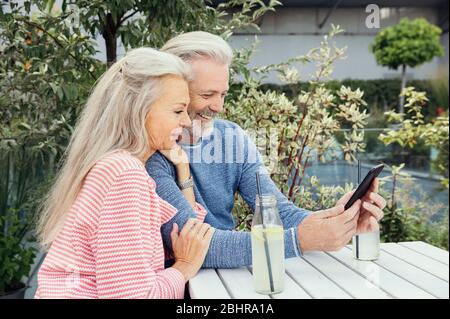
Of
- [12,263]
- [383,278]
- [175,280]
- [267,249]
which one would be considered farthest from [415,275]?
[12,263]

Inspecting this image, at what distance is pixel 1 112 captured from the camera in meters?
1.68

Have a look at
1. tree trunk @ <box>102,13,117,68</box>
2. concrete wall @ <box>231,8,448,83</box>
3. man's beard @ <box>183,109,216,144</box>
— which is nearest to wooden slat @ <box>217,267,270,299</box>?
man's beard @ <box>183,109,216,144</box>

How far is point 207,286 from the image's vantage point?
2.88 feet

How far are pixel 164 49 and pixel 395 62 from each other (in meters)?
6.22

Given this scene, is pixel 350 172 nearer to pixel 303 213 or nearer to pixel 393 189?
pixel 393 189

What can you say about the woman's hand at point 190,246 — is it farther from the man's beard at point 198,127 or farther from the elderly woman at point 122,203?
the man's beard at point 198,127

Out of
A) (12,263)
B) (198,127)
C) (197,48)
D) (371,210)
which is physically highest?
(197,48)

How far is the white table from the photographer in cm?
84

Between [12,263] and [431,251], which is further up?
[431,251]

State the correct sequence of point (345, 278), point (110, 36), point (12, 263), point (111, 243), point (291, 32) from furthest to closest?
point (291, 32) → point (12, 263) → point (110, 36) → point (345, 278) → point (111, 243)

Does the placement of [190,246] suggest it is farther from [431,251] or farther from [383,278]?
[431,251]

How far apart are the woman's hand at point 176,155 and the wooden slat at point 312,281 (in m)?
0.27

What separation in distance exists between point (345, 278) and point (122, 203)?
1.20 ft

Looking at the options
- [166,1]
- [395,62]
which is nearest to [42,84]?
[166,1]
